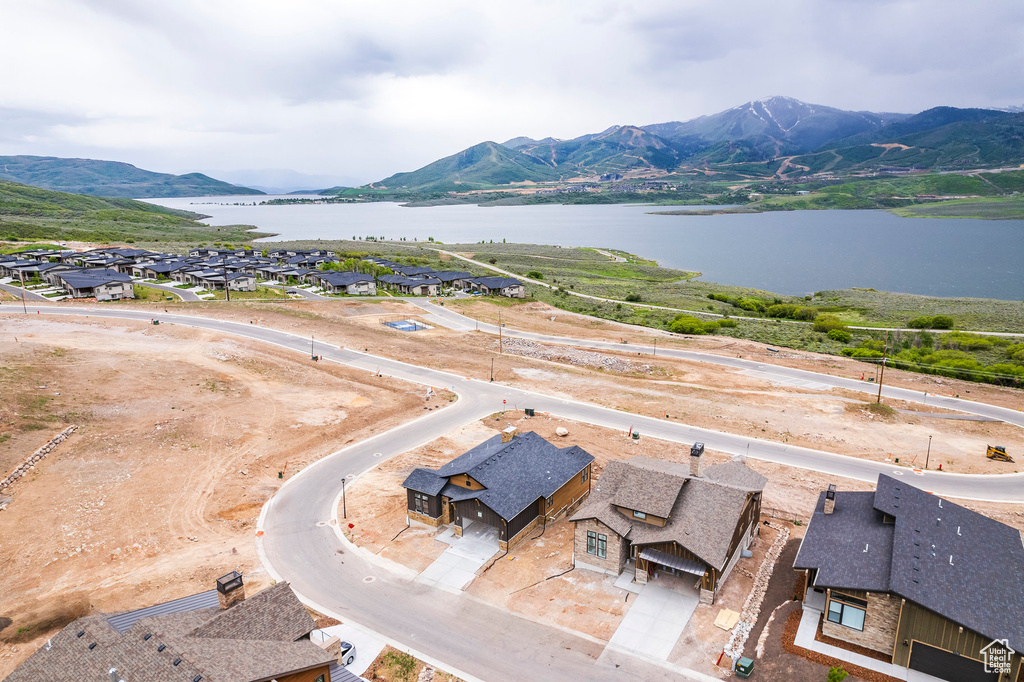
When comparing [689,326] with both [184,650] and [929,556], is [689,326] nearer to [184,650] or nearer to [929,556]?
[929,556]

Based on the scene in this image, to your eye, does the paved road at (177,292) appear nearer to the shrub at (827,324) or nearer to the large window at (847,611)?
the large window at (847,611)

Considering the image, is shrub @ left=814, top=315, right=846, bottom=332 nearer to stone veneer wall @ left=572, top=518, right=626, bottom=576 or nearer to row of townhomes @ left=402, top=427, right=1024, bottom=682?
row of townhomes @ left=402, top=427, right=1024, bottom=682

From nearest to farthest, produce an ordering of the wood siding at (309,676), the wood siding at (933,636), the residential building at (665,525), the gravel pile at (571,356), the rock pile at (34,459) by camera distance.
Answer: the wood siding at (309,676) < the wood siding at (933,636) < the residential building at (665,525) < the rock pile at (34,459) < the gravel pile at (571,356)

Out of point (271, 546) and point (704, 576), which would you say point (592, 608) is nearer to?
point (704, 576)

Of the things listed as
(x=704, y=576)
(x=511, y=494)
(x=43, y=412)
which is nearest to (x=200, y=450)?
(x=43, y=412)

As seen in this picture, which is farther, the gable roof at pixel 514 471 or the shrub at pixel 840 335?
the shrub at pixel 840 335

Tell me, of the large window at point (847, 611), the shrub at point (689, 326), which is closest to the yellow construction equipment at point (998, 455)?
the large window at point (847, 611)

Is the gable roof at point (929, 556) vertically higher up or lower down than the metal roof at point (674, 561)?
higher up
